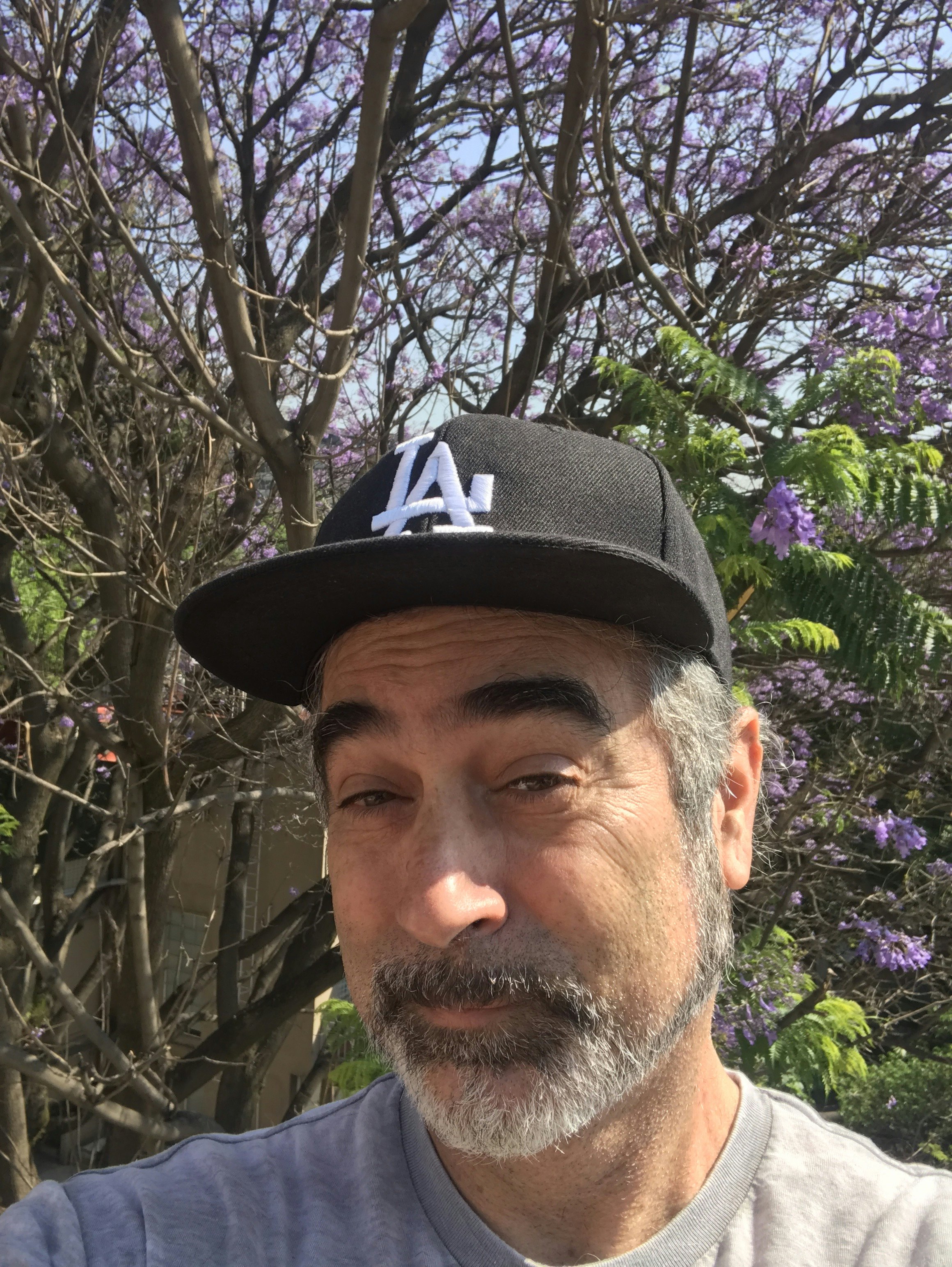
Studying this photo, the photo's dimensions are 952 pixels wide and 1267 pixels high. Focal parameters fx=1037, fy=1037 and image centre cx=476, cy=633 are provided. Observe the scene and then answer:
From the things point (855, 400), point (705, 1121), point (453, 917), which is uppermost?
point (855, 400)

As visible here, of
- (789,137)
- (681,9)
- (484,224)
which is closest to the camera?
(681,9)

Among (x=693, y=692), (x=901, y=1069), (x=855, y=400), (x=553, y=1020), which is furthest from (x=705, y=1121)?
(x=901, y=1069)

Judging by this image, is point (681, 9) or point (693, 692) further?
point (681, 9)

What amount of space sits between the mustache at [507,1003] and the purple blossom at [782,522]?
6.91 ft

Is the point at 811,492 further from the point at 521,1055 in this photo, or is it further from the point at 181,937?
the point at 181,937

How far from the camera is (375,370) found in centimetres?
614

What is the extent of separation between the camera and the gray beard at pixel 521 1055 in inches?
48.4

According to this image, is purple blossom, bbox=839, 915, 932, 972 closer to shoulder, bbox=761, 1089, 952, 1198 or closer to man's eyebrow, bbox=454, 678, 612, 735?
shoulder, bbox=761, 1089, 952, 1198

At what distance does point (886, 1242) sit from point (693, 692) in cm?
71

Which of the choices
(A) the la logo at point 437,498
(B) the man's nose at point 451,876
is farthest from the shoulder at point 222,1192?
(A) the la logo at point 437,498

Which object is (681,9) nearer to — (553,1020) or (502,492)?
(502,492)

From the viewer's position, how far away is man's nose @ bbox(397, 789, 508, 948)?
1.23 meters

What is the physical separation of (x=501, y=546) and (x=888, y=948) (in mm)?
4784

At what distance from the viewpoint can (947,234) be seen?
5715mm
